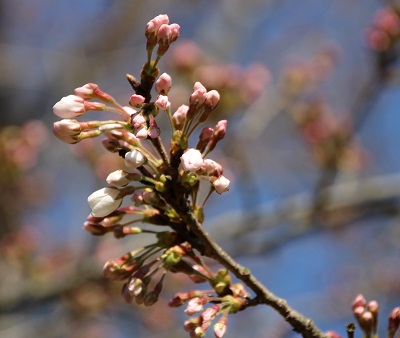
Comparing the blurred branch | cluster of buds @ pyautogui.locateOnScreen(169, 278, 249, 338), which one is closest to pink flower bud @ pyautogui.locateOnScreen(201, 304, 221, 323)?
cluster of buds @ pyautogui.locateOnScreen(169, 278, 249, 338)

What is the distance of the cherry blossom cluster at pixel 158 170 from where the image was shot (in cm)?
148

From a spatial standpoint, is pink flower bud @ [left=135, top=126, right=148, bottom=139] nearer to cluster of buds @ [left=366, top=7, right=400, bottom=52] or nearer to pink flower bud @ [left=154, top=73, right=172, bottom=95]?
pink flower bud @ [left=154, top=73, right=172, bottom=95]

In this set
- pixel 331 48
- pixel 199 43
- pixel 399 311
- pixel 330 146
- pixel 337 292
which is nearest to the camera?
pixel 399 311

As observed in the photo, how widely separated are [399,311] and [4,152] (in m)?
2.67

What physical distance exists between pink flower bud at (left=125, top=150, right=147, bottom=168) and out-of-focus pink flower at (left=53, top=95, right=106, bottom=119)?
7.0 inches

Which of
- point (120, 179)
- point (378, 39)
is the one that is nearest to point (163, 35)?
point (120, 179)

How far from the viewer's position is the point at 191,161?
4.75ft

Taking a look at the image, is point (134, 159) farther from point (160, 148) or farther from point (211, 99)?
point (211, 99)

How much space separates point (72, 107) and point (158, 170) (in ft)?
0.92

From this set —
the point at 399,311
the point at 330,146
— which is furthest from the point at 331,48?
the point at 399,311

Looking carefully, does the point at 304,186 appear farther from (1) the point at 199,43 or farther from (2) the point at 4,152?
(2) the point at 4,152

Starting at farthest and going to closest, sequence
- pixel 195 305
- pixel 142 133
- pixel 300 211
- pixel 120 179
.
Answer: pixel 300 211, pixel 195 305, pixel 120 179, pixel 142 133

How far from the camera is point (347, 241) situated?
27.4 feet

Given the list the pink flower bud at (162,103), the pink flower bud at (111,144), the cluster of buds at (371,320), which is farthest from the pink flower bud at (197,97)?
the cluster of buds at (371,320)
